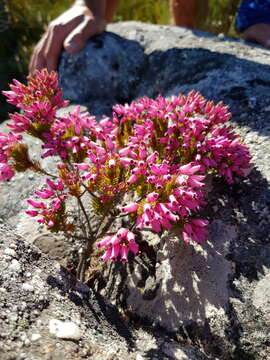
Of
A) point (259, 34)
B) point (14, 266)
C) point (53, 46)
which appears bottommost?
point (14, 266)

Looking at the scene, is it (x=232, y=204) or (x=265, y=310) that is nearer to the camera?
(x=265, y=310)

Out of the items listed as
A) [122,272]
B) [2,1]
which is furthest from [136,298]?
[2,1]

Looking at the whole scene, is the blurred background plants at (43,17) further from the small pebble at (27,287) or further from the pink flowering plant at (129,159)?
the small pebble at (27,287)

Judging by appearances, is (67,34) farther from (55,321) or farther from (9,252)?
(55,321)

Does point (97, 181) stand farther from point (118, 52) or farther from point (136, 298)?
point (118, 52)

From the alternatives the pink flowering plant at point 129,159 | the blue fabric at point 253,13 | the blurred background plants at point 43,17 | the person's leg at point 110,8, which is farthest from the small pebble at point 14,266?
the blurred background plants at point 43,17

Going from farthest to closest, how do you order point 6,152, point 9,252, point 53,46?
1. point 53,46
2. point 6,152
3. point 9,252

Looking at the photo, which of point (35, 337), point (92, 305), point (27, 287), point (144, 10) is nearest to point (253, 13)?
point (144, 10)
